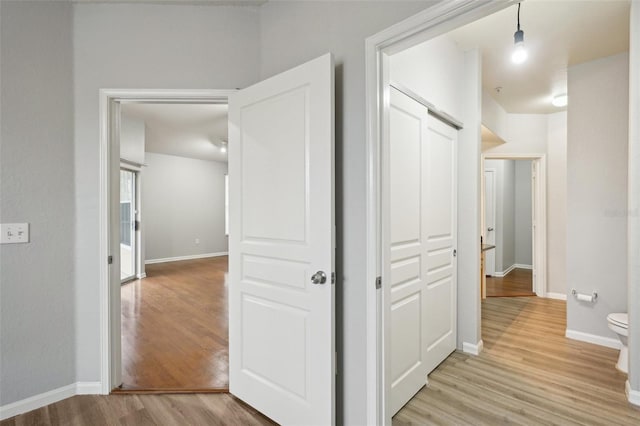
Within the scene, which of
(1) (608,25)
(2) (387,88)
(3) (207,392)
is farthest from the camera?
(1) (608,25)

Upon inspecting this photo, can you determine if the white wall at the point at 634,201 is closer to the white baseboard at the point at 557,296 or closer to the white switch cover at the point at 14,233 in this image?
the white baseboard at the point at 557,296

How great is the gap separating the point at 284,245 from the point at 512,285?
513 centimetres

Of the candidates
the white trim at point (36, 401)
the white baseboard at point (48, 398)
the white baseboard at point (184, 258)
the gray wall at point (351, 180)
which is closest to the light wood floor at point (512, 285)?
the gray wall at point (351, 180)

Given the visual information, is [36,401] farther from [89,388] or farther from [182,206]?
[182,206]

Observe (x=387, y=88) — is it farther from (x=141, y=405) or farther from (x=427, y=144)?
(x=141, y=405)

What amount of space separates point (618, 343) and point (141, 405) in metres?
4.06

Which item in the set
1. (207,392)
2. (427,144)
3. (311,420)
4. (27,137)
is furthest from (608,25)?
(27,137)

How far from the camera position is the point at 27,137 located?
6.50 ft

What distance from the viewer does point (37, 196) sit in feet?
→ 6.62

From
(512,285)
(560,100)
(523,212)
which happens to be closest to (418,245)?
(560,100)

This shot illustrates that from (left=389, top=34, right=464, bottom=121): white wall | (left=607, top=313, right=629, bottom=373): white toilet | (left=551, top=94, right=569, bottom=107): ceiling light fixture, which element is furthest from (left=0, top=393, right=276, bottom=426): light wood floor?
(left=551, top=94, right=569, bottom=107): ceiling light fixture

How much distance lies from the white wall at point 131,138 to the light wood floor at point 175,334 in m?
2.15

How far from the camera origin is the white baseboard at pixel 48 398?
6.27ft

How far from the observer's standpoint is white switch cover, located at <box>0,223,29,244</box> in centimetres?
191
